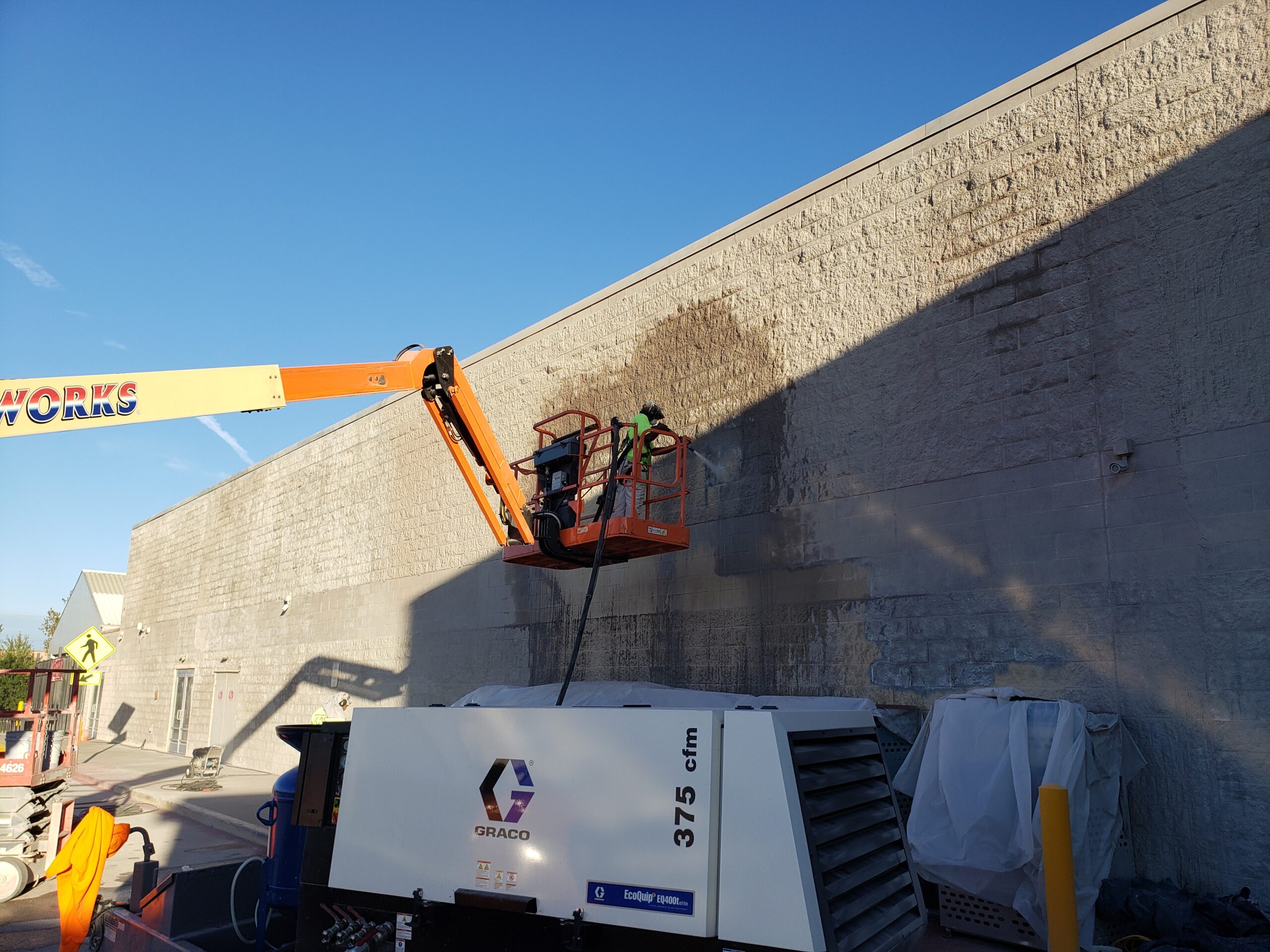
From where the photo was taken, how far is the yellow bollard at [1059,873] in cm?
418

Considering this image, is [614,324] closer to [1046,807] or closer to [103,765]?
[1046,807]

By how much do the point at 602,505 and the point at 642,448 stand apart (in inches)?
51.1

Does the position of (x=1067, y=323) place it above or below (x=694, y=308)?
below

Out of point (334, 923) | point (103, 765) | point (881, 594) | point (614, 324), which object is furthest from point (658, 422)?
point (103, 765)

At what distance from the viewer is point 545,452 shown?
11438 millimetres

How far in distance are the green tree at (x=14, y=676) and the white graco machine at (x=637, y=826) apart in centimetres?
3039

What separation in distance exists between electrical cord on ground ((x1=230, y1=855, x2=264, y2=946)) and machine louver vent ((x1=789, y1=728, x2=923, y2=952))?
14.6 ft

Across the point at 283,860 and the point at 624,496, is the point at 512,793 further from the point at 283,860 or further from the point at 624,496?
the point at 624,496

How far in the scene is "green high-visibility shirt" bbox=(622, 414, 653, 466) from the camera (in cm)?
1052

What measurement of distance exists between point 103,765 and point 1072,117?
25851mm

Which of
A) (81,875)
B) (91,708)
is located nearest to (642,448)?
(81,875)

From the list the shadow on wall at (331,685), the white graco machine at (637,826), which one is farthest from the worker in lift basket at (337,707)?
the white graco machine at (637,826)

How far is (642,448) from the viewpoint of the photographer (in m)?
11.1

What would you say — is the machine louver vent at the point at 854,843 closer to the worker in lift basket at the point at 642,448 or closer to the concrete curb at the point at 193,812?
the worker in lift basket at the point at 642,448
